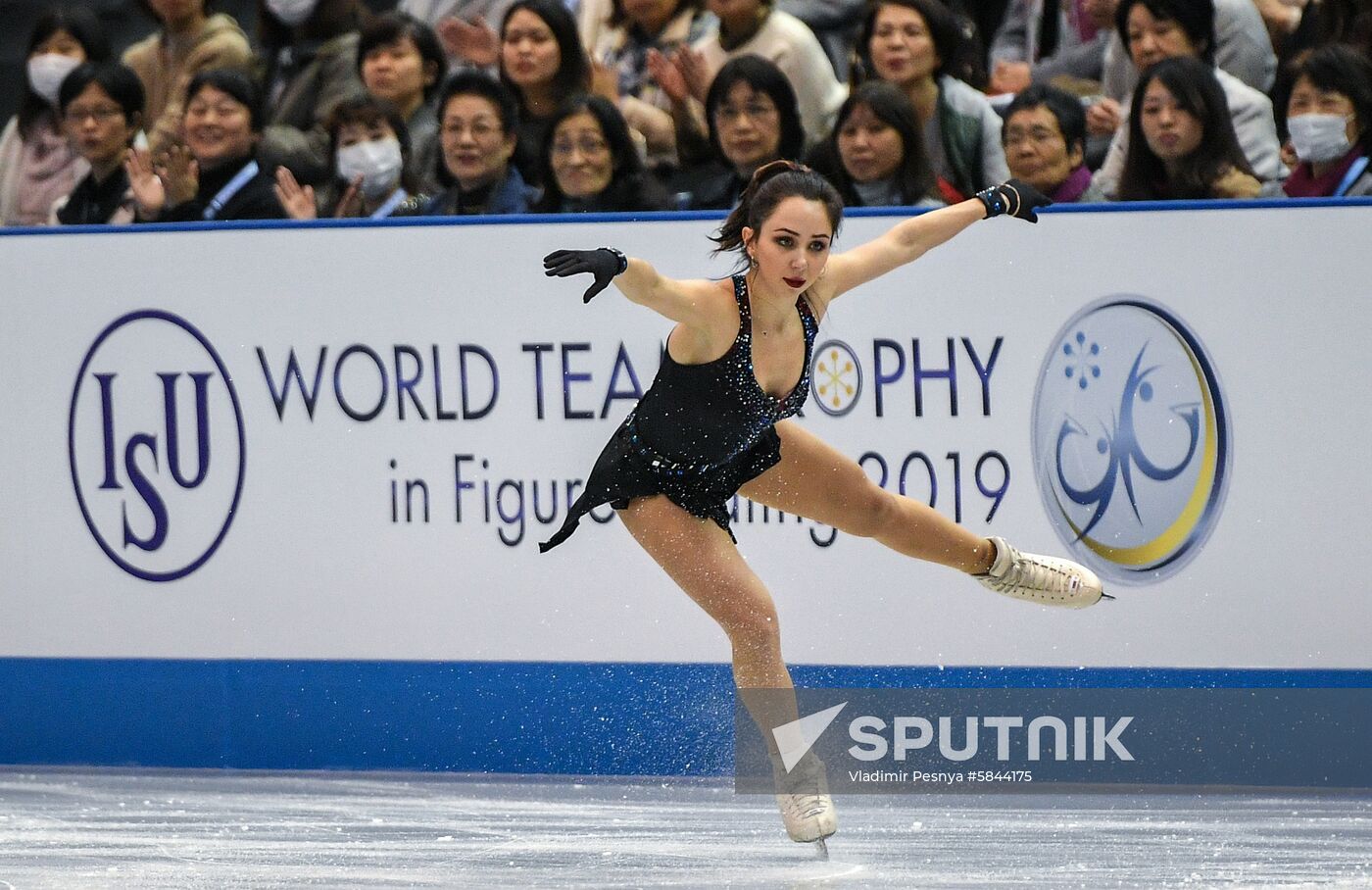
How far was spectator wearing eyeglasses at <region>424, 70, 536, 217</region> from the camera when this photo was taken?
18.0 ft

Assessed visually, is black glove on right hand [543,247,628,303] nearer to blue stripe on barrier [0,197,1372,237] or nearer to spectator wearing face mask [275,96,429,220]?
blue stripe on barrier [0,197,1372,237]

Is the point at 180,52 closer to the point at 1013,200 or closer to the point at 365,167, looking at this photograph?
the point at 365,167

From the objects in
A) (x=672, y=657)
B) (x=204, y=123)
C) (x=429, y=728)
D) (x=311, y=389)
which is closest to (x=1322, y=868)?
(x=672, y=657)

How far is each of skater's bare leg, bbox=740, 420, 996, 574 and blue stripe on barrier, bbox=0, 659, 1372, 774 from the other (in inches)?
23.6

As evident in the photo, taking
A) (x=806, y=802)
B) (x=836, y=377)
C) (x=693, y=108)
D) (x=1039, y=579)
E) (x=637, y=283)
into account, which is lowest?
(x=806, y=802)

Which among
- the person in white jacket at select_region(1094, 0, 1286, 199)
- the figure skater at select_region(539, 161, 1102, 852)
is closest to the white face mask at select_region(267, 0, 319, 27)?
the person in white jacket at select_region(1094, 0, 1286, 199)

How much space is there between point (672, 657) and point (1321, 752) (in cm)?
159

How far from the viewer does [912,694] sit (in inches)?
192

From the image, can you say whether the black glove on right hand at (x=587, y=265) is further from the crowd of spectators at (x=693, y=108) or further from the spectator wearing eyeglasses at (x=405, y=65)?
the spectator wearing eyeglasses at (x=405, y=65)

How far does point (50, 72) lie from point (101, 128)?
2.12ft

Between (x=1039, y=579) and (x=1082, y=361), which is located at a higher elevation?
(x=1082, y=361)

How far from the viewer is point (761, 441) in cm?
429

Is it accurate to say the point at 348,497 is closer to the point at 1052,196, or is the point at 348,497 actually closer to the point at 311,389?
the point at 311,389

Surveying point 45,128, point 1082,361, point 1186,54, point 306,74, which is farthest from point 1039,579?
point 45,128
